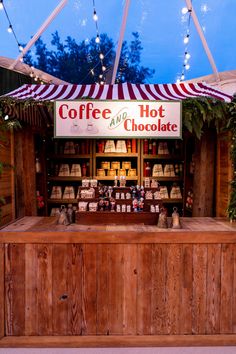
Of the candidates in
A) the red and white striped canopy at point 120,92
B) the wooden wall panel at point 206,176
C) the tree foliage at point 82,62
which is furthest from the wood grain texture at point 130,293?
the tree foliage at point 82,62

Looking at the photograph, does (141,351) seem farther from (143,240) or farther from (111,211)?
(111,211)

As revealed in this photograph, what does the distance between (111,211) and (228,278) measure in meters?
1.32

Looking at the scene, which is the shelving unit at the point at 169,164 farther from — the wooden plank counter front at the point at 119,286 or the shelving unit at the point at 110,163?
the wooden plank counter front at the point at 119,286

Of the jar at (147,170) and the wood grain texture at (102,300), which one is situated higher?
the jar at (147,170)

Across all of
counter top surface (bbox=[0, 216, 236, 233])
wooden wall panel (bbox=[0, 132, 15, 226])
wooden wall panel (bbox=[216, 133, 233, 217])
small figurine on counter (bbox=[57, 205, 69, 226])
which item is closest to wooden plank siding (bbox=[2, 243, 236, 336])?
counter top surface (bbox=[0, 216, 236, 233])

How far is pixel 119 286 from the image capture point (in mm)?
3439

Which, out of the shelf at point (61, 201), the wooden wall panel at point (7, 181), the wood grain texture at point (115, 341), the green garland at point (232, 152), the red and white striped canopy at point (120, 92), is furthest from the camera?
the shelf at point (61, 201)

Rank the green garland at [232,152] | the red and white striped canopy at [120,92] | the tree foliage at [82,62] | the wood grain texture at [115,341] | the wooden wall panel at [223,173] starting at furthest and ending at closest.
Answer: the tree foliage at [82,62] < the red and white striped canopy at [120,92] < the wooden wall panel at [223,173] < the green garland at [232,152] < the wood grain texture at [115,341]

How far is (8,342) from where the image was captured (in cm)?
338

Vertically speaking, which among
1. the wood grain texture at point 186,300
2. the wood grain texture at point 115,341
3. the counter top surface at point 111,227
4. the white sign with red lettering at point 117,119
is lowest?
the wood grain texture at point 115,341

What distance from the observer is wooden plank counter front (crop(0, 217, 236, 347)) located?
341 centimetres

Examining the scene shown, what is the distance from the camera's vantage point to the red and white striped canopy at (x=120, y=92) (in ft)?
14.7

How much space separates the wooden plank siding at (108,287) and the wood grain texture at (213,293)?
0.01 metres

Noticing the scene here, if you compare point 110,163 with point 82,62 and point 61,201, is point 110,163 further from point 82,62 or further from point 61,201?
point 82,62
